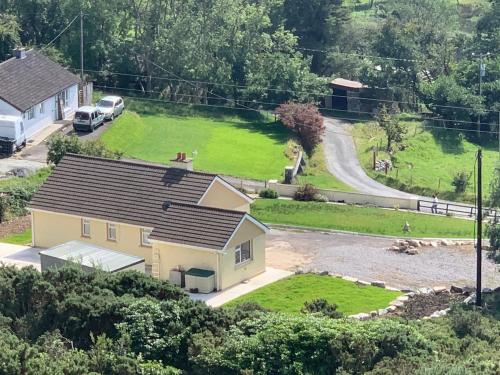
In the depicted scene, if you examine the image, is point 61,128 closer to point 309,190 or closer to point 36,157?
point 36,157

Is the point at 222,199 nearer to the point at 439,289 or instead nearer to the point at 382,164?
the point at 439,289

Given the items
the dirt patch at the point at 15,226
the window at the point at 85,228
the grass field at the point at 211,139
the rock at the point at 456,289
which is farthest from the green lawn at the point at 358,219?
the dirt patch at the point at 15,226

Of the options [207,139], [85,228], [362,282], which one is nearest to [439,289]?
[362,282]

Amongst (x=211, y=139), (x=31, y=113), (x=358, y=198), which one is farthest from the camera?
(x=211, y=139)

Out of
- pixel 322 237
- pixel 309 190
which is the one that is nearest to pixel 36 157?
pixel 309 190

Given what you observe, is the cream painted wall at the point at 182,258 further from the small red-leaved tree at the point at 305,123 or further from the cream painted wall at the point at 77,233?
the small red-leaved tree at the point at 305,123

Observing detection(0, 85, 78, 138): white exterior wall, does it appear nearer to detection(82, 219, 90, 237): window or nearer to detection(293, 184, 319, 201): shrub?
detection(293, 184, 319, 201): shrub
